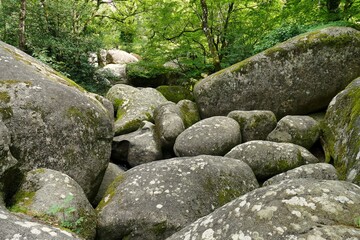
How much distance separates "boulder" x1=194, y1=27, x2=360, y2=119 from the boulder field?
0.03m

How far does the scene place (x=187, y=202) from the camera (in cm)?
506

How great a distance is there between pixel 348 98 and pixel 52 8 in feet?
44.8

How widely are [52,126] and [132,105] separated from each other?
590 cm

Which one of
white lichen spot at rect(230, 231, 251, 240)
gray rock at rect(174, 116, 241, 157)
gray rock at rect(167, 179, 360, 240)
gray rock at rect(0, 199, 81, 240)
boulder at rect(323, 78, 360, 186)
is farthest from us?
gray rock at rect(174, 116, 241, 157)

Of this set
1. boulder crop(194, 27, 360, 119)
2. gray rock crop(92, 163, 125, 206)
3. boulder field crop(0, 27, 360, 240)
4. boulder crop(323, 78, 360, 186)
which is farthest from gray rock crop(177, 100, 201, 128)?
boulder crop(323, 78, 360, 186)

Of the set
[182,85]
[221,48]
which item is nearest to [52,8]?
[182,85]

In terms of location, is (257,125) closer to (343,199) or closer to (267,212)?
(343,199)

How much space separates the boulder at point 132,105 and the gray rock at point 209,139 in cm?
268

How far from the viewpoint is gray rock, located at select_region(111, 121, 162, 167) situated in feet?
28.1

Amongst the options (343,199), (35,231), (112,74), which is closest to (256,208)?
(343,199)

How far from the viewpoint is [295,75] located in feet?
30.2

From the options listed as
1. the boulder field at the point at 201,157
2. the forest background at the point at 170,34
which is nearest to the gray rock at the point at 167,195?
the boulder field at the point at 201,157

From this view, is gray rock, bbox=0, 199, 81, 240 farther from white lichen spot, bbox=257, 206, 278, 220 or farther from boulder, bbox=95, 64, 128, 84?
boulder, bbox=95, 64, 128, 84

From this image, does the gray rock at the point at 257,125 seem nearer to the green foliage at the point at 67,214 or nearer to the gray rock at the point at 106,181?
the gray rock at the point at 106,181
